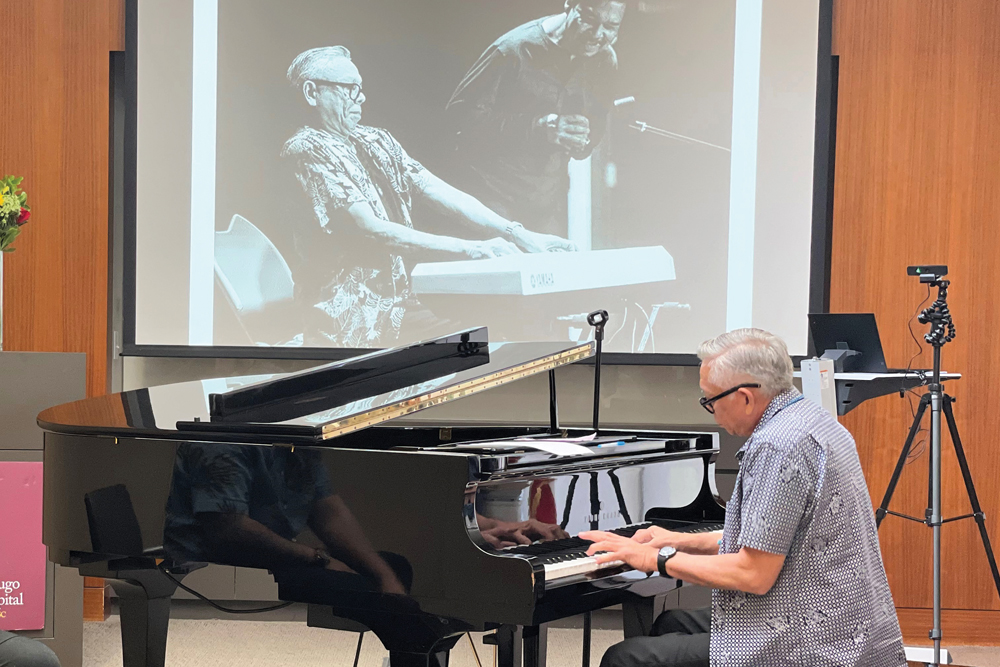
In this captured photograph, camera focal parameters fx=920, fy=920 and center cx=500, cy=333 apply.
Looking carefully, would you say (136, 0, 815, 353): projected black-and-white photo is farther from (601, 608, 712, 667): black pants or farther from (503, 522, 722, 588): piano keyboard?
(601, 608, 712, 667): black pants

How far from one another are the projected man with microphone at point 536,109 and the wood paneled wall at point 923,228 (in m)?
1.11

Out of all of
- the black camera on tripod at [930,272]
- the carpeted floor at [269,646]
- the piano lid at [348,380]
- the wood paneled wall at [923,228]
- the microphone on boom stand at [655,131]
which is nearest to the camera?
the piano lid at [348,380]

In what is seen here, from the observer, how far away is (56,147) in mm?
4199

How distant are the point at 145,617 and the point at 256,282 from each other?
6.66ft

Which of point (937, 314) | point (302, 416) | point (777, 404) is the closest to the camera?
point (777, 404)

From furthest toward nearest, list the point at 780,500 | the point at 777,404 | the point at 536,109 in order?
1. the point at 536,109
2. the point at 777,404
3. the point at 780,500

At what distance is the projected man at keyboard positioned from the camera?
13.9 feet

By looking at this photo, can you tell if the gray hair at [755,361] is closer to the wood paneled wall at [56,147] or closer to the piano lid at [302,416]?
the piano lid at [302,416]

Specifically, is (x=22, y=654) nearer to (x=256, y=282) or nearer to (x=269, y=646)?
(x=269, y=646)

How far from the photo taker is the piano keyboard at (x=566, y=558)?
6.41ft

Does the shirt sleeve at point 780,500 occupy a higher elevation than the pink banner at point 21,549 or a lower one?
higher

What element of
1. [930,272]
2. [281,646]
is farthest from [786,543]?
[281,646]

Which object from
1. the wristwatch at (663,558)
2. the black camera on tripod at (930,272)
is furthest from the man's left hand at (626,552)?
the black camera on tripod at (930,272)

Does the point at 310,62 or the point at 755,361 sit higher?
the point at 310,62
